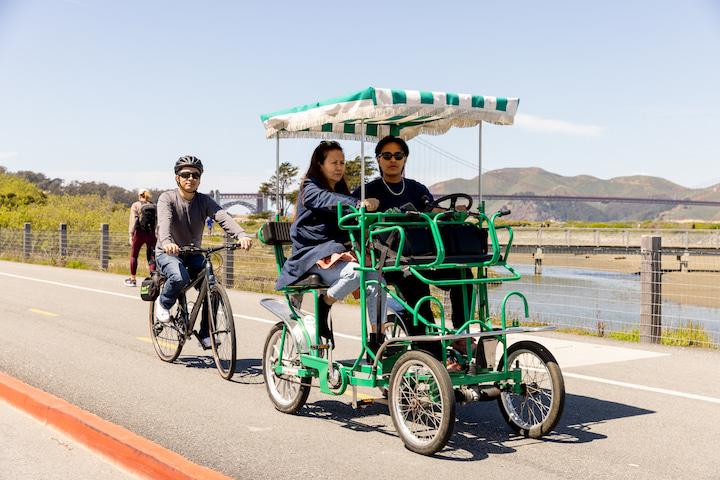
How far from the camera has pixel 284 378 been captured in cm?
738

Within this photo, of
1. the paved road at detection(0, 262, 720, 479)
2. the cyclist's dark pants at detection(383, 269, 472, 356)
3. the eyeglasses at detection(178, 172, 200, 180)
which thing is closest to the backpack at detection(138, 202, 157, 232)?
the paved road at detection(0, 262, 720, 479)

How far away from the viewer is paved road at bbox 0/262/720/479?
5.79 metres

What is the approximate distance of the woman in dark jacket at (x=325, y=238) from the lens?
6.70m

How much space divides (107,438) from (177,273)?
3.26 meters

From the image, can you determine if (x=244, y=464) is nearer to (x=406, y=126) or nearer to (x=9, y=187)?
(x=406, y=126)

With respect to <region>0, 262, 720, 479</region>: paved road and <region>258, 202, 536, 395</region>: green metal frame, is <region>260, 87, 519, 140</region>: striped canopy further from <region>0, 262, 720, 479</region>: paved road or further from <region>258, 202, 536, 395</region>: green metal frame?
<region>0, 262, 720, 479</region>: paved road

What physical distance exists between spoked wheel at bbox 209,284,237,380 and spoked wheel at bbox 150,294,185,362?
25.1 inches

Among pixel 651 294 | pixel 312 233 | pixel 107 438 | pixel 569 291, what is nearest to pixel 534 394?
pixel 312 233

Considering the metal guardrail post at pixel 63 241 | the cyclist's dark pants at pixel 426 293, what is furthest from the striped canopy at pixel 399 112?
the metal guardrail post at pixel 63 241

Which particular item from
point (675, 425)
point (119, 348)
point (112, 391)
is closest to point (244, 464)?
point (112, 391)

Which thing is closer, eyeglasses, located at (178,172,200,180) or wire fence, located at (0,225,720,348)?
eyeglasses, located at (178,172,200,180)

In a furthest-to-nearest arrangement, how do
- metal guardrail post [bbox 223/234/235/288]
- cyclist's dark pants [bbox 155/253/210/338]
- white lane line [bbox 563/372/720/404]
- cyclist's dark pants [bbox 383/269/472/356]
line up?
metal guardrail post [bbox 223/234/235/288], cyclist's dark pants [bbox 155/253/210/338], white lane line [bbox 563/372/720/404], cyclist's dark pants [bbox 383/269/472/356]

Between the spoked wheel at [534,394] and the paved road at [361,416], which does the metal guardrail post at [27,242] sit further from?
the spoked wheel at [534,394]

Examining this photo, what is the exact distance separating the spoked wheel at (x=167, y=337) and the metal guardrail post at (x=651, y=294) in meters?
5.93
